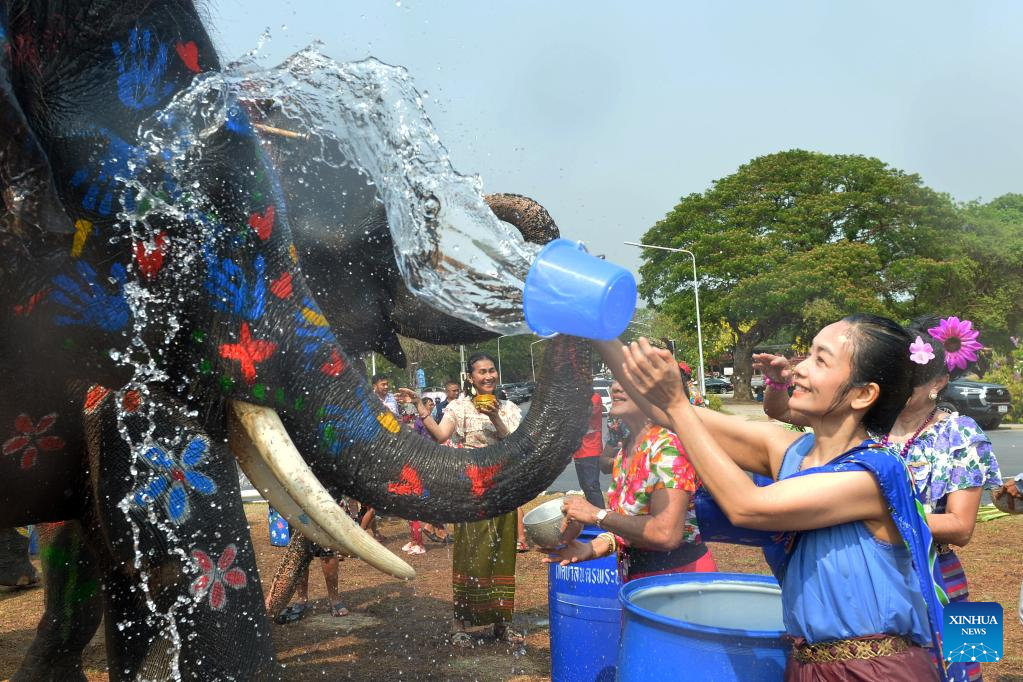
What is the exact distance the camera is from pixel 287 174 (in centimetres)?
408

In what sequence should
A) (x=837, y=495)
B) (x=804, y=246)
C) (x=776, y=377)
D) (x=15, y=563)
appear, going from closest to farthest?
1. (x=837, y=495)
2. (x=776, y=377)
3. (x=15, y=563)
4. (x=804, y=246)

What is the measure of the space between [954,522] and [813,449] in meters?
0.99

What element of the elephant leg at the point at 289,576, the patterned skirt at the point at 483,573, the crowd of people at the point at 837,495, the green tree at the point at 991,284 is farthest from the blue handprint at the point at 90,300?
the green tree at the point at 991,284

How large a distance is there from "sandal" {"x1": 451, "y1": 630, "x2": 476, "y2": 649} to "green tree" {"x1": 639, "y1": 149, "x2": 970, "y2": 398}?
30312mm

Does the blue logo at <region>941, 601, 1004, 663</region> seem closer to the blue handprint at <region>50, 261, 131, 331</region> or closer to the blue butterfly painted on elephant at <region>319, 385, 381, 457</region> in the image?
the blue butterfly painted on elephant at <region>319, 385, 381, 457</region>

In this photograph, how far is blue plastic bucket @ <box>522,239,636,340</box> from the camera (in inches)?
79.4

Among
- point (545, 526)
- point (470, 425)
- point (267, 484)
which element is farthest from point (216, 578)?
point (470, 425)

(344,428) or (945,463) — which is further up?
(344,428)

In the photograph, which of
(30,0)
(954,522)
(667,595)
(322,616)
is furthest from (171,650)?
(322,616)

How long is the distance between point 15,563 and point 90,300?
5014mm

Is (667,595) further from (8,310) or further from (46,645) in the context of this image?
(46,645)

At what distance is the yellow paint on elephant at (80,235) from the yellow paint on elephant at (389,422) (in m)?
0.90

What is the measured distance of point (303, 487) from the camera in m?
2.51

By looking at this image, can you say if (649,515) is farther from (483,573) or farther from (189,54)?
(483,573)
